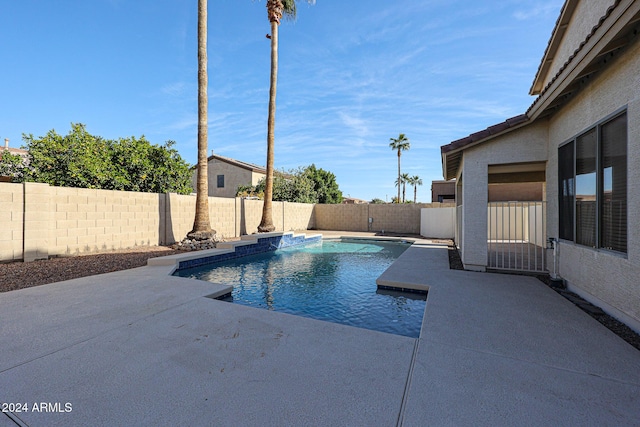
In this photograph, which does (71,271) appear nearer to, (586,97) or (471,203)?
(471,203)

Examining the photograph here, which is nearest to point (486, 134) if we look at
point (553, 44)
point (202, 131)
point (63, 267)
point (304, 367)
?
point (553, 44)

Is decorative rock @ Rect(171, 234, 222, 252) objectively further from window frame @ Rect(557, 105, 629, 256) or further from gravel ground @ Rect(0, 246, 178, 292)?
window frame @ Rect(557, 105, 629, 256)

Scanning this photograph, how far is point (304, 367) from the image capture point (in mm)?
2676

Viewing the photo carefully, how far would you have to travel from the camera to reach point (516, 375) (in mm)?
2572

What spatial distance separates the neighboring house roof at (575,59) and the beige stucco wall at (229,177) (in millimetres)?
21206

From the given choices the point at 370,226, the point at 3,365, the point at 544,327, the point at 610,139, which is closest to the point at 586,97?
the point at 610,139

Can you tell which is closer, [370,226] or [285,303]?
[285,303]

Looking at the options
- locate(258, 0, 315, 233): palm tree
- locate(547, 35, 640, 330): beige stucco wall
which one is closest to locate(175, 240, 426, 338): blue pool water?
locate(547, 35, 640, 330): beige stucco wall

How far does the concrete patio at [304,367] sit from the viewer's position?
2076mm

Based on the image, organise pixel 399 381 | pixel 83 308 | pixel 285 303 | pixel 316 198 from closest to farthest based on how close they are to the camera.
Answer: pixel 399 381
pixel 83 308
pixel 285 303
pixel 316 198

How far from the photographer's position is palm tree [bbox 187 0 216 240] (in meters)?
10.4

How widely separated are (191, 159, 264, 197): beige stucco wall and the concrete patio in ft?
75.0

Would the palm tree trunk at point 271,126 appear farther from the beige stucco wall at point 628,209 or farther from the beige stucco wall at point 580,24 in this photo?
the beige stucco wall at point 628,209

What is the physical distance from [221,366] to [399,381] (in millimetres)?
1642
